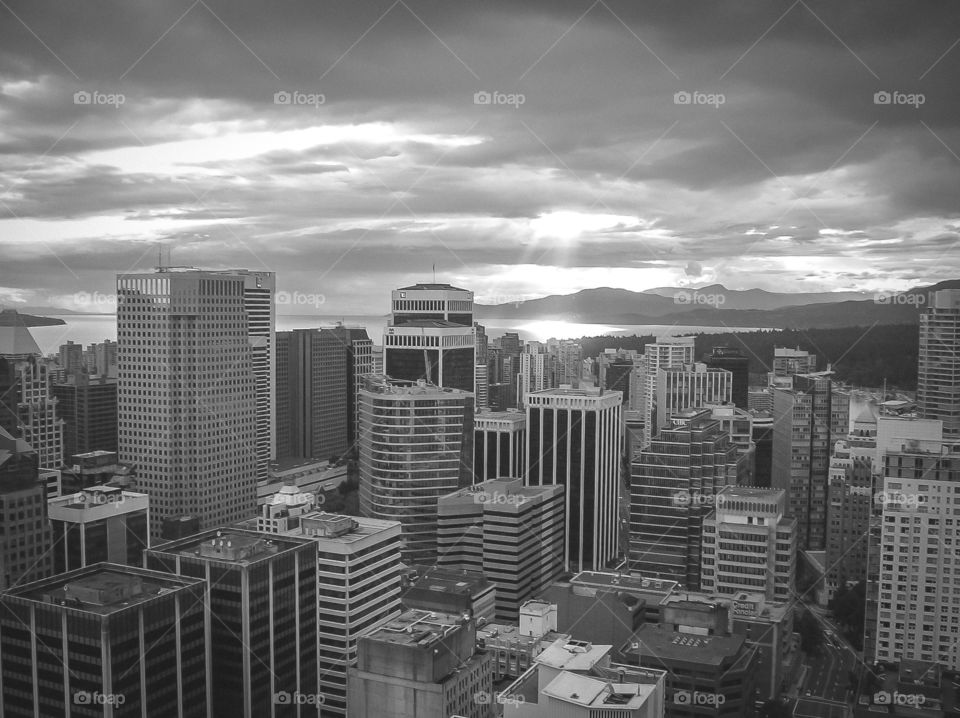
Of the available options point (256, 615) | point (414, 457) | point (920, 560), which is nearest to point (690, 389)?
point (414, 457)

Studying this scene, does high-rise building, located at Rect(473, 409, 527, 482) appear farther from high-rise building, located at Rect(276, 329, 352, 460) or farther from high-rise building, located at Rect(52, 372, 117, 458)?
high-rise building, located at Rect(276, 329, 352, 460)

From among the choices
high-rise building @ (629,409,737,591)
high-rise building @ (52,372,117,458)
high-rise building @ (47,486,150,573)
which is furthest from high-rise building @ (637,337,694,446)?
high-rise building @ (47,486,150,573)

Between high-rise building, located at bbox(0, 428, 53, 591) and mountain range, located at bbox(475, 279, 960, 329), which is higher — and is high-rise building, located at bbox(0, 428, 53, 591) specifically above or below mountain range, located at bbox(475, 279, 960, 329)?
below

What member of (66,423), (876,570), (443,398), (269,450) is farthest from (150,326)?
(876,570)

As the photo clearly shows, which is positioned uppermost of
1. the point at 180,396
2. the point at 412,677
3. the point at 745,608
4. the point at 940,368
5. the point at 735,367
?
the point at 940,368

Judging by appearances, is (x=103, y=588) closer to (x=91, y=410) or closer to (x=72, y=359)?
(x=72, y=359)

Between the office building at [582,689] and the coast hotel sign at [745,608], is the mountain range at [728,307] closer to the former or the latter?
the coast hotel sign at [745,608]

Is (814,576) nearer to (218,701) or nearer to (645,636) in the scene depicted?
(645,636)
